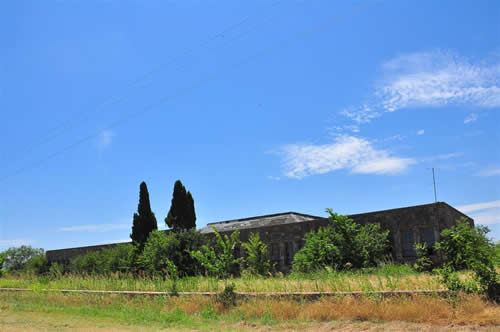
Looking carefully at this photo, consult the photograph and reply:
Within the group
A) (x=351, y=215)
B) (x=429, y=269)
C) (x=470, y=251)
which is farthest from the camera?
(x=351, y=215)

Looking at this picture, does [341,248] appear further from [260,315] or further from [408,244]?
[260,315]

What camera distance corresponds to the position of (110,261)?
31.5 metres

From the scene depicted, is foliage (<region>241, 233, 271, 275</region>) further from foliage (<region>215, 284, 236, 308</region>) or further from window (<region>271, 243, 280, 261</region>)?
foliage (<region>215, 284, 236, 308</region>)

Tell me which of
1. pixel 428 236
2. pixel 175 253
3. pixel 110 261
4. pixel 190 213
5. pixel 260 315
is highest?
pixel 190 213

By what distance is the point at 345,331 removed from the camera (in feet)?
29.9

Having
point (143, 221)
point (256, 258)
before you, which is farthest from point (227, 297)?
point (143, 221)

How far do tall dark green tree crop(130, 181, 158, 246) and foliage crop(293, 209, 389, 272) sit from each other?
15.0 m

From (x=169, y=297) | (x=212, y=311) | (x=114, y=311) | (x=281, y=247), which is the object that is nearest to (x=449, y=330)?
(x=212, y=311)

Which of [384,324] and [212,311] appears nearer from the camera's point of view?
[384,324]

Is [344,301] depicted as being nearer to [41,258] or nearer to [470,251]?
[470,251]

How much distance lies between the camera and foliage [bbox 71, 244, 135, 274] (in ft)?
99.6

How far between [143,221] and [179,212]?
2.98m

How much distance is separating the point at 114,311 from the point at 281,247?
53.3 feet

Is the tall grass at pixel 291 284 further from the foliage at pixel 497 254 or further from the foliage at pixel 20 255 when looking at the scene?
the foliage at pixel 20 255
